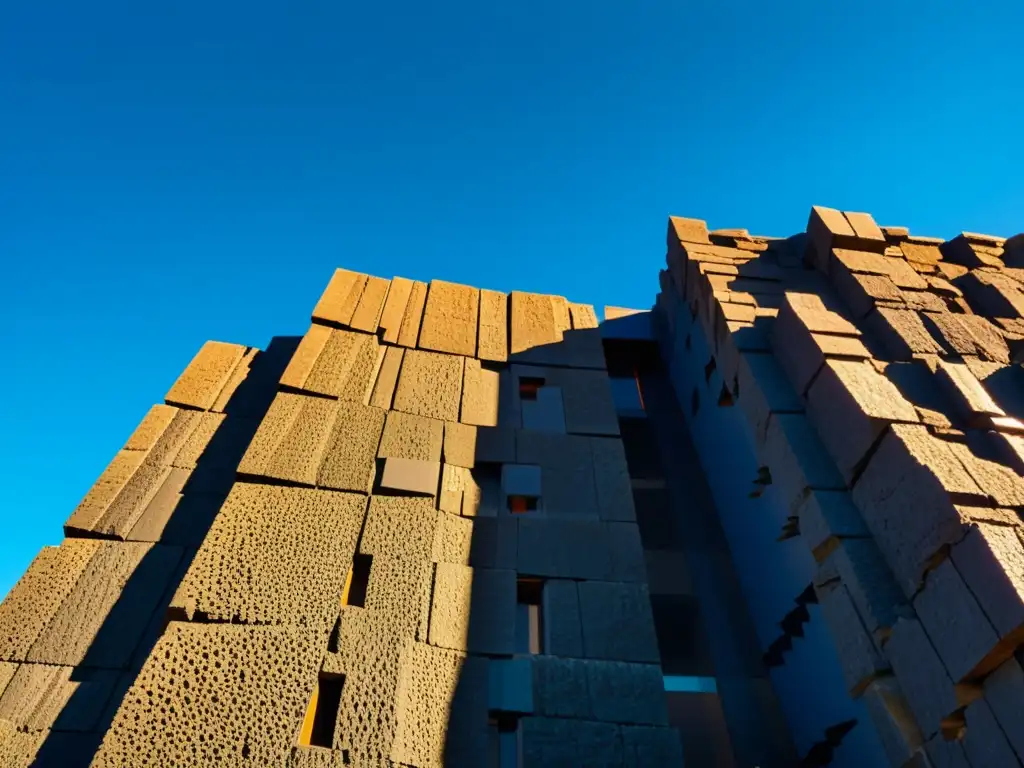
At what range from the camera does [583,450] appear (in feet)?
20.9

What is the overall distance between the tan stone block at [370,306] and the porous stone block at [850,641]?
4858 mm

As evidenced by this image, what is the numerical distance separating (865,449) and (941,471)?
1.76 ft

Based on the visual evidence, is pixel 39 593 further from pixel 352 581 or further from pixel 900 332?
pixel 900 332

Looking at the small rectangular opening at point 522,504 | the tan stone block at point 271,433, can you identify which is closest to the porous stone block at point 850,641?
the small rectangular opening at point 522,504

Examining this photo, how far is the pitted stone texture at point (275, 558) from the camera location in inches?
174

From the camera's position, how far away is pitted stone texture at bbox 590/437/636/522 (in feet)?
19.1

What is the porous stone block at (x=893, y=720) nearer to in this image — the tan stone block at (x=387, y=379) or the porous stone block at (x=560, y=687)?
the porous stone block at (x=560, y=687)

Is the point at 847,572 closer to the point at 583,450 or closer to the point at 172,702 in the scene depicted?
the point at 583,450

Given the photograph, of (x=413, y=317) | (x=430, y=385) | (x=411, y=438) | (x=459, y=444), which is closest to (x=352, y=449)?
(x=411, y=438)

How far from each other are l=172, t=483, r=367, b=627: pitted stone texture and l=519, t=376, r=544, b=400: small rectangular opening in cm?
240

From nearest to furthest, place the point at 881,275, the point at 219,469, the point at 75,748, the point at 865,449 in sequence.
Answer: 1. the point at 75,748
2. the point at 865,449
3. the point at 219,469
4. the point at 881,275

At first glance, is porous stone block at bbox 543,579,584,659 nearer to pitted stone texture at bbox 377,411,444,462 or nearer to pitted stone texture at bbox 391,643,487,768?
pitted stone texture at bbox 391,643,487,768

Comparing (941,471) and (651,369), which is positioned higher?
(651,369)

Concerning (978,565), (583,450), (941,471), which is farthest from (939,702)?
(583,450)
